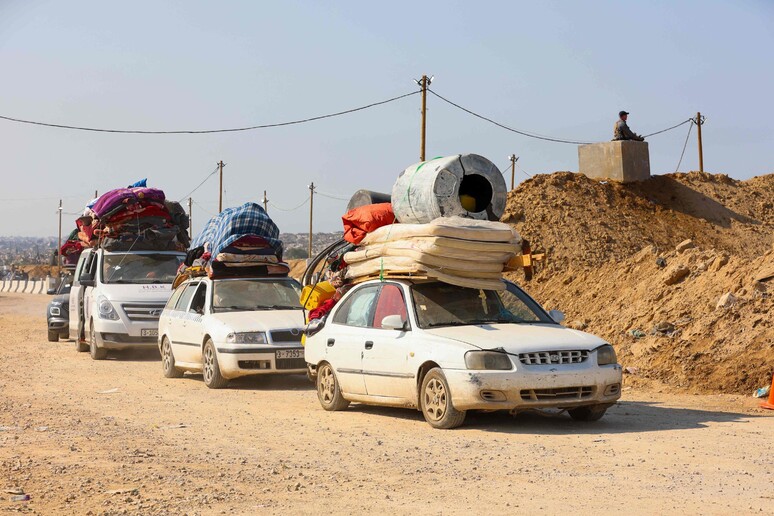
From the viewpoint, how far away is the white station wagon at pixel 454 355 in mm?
10594

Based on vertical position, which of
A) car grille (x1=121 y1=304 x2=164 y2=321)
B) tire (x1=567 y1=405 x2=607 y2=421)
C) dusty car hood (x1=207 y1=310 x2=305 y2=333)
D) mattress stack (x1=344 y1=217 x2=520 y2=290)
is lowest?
tire (x1=567 y1=405 x2=607 y2=421)

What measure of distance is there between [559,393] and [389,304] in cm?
213

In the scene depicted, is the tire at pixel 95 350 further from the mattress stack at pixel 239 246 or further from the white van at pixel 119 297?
the mattress stack at pixel 239 246

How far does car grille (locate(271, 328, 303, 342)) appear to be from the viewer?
605 inches

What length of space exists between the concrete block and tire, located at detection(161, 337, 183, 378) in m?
21.9

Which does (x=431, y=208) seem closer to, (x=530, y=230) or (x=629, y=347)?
(x=629, y=347)

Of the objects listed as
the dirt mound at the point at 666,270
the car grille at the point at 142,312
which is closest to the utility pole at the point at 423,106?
the dirt mound at the point at 666,270

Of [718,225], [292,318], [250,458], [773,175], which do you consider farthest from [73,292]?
[773,175]

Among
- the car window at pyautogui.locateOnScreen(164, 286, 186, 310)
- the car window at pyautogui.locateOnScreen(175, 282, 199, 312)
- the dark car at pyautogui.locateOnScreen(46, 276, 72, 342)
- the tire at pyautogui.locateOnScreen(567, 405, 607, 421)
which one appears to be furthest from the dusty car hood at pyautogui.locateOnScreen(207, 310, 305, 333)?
the dark car at pyautogui.locateOnScreen(46, 276, 72, 342)

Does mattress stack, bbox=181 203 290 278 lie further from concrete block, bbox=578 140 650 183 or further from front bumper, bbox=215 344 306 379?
concrete block, bbox=578 140 650 183

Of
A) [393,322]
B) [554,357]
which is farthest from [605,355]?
[393,322]

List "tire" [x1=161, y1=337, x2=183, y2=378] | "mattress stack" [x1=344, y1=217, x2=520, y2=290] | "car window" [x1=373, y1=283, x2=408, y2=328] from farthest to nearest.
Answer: "tire" [x1=161, y1=337, x2=183, y2=378]
"car window" [x1=373, y1=283, x2=408, y2=328]
"mattress stack" [x1=344, y1=217, x2=520, y2=290]

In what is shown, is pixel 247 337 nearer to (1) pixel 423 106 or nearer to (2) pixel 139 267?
(2) pixel 139 267

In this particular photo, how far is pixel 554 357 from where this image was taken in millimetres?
10758
